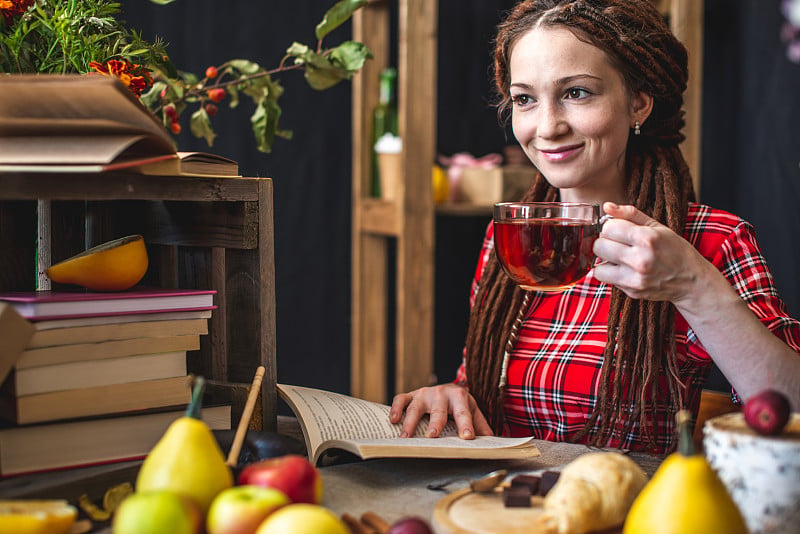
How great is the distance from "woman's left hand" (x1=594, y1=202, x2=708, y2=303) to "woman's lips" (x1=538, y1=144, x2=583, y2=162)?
0.38 meters

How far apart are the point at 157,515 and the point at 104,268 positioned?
0.46m

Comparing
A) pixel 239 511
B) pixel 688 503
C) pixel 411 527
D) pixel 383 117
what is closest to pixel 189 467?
pixel 239 511

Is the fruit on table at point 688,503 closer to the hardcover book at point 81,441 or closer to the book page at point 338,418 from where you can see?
the book page at point 338,418

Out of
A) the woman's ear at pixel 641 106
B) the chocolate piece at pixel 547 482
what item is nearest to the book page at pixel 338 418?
the chocolate piece at pixel 547 482

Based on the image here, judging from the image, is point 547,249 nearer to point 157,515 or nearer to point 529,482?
point 529,482

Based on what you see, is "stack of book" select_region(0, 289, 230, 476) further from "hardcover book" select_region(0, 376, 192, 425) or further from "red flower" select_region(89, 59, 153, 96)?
"red flower" select_region(89, 59, 153, 96)

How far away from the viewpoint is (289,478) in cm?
74

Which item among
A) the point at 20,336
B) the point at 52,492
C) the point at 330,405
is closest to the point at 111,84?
the point at 20,336

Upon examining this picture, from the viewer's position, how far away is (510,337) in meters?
1.55

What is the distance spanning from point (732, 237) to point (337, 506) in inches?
35.2

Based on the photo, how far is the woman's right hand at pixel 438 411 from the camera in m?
1.14

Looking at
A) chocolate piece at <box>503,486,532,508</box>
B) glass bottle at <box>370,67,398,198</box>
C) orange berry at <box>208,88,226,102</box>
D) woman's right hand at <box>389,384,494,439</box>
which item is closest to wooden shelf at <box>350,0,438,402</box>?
glass bottle at <box>370,67,398,198</box>

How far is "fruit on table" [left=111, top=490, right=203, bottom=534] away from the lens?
629 millimetres

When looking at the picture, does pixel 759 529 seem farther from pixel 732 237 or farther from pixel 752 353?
pixel 732 237
